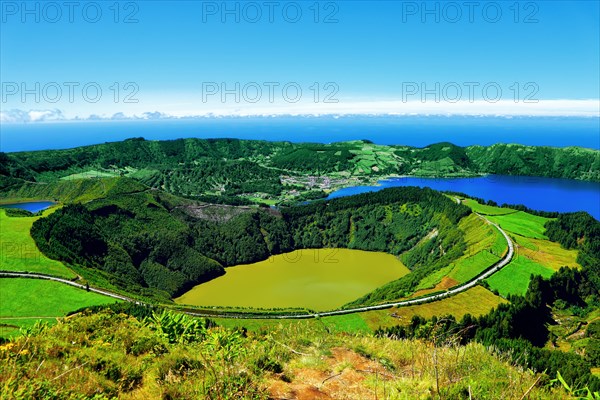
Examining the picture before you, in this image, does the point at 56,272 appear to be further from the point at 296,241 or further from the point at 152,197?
the point at 296,241

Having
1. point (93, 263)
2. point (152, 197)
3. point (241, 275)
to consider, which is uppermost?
point (152, 197)

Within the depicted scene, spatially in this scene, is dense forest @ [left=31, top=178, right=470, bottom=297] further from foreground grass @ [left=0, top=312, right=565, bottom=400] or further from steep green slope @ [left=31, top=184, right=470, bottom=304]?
foreground grass @ [left=0, top=312, right=565, bottom=400]

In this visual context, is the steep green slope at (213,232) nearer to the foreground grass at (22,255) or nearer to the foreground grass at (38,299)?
the foreground grass at (22,255)

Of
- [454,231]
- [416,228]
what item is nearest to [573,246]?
[454,231]

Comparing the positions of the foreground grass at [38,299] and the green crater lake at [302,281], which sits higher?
the foreground grass at [38,299]

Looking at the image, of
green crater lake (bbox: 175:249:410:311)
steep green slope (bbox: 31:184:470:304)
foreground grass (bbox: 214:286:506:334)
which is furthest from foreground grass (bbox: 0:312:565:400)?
steep green slope (bbox: 31:184:470:304)

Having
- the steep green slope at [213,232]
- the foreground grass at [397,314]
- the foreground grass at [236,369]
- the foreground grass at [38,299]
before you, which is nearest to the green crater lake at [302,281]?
the steep green slope at [213,232]

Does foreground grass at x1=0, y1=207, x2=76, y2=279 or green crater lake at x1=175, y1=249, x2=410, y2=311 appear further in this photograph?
green crater lake at x1=175, y1=249, x2=410, y2=311
